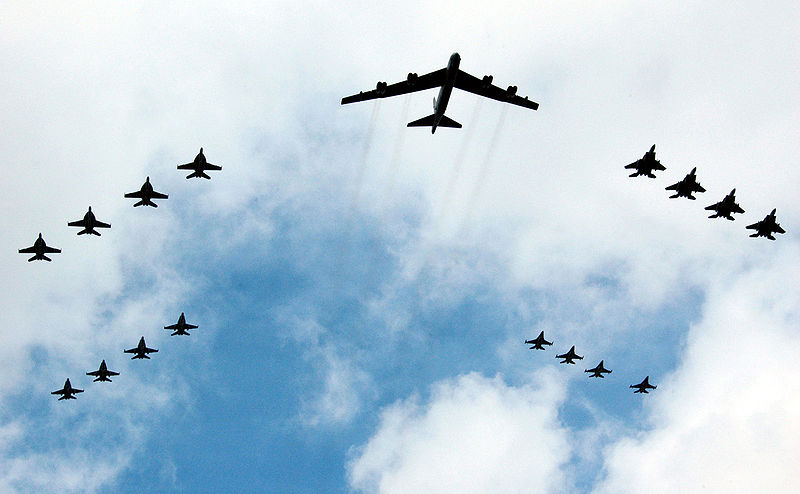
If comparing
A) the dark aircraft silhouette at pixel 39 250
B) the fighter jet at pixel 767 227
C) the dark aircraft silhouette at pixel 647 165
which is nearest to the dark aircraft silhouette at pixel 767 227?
the fighter jet at pixel 767 227

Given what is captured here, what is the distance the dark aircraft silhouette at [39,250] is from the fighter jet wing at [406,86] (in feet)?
131

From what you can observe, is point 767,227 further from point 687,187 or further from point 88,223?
point 88,223

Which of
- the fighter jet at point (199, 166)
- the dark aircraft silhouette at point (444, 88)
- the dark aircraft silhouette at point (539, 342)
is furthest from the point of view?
the dark aircraft silhouette at point (539, 342)

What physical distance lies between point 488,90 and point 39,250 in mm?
53117

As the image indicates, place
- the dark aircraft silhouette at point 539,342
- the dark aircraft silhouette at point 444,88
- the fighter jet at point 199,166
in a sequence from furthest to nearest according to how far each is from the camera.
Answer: the dark aircraft silhouette at point 539,342
the fighter jet at point 199,166
the dark aircraft silhouette at point 444,88

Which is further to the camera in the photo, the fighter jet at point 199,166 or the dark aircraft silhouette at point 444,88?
the fighter jet at point 199,166

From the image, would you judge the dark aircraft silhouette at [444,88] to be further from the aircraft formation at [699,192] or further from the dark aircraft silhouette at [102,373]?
the dark aircraft silhouette at [102,373]

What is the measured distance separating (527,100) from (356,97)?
15.7 m

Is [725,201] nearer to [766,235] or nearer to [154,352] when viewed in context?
[766,235]

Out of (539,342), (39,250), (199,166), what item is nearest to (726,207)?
(539,342)

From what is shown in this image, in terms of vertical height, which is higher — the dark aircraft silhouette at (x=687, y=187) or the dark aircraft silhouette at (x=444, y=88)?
the dark aircraft silhouette at (x=687, y=187)

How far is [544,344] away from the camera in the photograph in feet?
323

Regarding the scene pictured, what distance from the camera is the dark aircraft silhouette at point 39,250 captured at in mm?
80812

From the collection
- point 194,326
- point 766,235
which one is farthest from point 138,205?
point 766,235
